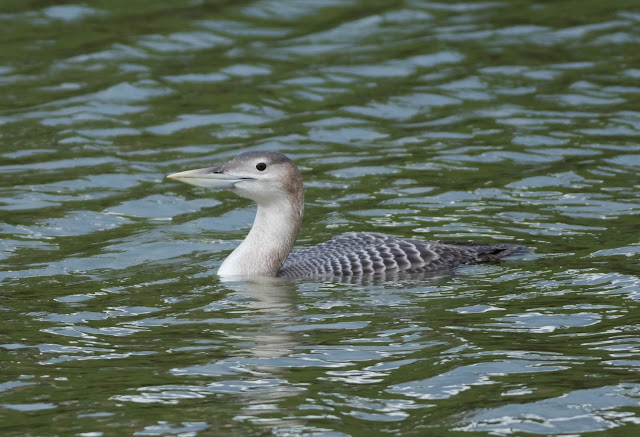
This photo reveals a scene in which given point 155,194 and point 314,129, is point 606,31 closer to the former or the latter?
point 314,129

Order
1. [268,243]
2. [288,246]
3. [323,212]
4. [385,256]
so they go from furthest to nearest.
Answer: [323,212], [288,246], [268,243], [385,256]

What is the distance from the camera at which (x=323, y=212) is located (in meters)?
11.2

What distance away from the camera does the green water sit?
659 cm

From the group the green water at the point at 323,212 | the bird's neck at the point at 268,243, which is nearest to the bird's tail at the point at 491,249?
the green water at the point at 323,212

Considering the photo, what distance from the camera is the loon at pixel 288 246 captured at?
9.16 m

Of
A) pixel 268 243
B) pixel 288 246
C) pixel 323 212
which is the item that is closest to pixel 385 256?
pixel 288 246

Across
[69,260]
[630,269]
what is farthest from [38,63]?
[630,269]

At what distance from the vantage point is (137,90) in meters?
14.6

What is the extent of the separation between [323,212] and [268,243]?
1.87 meters

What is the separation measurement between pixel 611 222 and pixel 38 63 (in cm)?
778

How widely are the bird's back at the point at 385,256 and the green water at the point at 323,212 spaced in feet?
0.51

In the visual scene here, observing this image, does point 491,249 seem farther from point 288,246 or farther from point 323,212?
point 323,212

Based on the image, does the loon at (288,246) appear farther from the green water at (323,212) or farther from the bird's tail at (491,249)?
the green water at (323,212)

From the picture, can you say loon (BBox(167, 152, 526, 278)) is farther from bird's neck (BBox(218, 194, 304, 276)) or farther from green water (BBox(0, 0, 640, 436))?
green water (BBox(0, 0, 640, 436))
